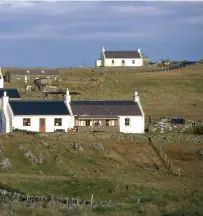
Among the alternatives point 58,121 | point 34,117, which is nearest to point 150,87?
point 58,121

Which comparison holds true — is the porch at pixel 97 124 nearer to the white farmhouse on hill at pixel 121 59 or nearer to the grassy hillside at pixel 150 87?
the grassy hillside at pixel 150 87

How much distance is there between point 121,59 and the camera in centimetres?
11300

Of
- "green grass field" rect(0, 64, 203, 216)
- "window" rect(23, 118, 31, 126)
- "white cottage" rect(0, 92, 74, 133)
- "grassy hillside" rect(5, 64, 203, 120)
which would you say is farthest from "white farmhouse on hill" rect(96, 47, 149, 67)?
"window" rect(23, 118, 31, 126)

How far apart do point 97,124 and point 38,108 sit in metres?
4.66

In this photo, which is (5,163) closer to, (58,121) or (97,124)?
(58,121)

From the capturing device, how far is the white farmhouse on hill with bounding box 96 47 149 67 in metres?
113

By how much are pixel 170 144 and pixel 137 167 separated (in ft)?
18.7

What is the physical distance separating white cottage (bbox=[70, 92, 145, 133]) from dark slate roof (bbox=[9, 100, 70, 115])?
3.36ft

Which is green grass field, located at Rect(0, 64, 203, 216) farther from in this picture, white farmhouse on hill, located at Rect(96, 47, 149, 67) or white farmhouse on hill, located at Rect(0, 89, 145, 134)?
white farmhouse on hill, located at Rect(96, 47, 149, 67)

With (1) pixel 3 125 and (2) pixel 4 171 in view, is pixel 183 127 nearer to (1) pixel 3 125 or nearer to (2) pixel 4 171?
(1) pixel 3 125

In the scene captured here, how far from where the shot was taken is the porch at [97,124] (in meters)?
60.3

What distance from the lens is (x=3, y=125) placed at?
61.1 meters

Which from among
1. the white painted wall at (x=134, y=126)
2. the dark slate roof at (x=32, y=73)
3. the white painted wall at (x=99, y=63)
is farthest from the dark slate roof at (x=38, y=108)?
the white painted wall at (x=99, y=63)

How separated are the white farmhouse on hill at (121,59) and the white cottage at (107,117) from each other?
164 feet
